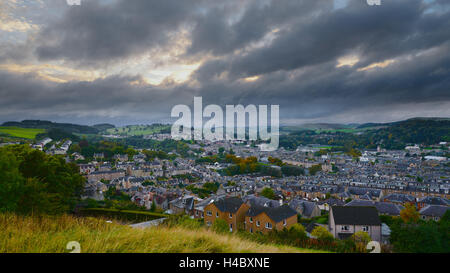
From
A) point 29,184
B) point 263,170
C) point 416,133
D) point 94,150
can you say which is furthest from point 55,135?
point 416,133

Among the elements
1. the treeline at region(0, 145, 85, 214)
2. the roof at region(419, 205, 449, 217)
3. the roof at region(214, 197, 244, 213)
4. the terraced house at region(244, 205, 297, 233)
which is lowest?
the roof at region(419, 205, 449, 217)

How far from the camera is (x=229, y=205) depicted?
21812 mm

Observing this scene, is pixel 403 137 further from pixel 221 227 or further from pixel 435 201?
pixel 221 227

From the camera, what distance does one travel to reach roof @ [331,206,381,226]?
2020 centimetres

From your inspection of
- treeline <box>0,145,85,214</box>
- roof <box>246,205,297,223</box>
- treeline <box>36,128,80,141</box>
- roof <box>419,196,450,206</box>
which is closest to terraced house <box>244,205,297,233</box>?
roof <box>246,205,297,223</box>

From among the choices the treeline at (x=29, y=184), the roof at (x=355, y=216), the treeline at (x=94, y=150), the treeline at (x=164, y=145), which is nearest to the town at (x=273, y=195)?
the roof at (x=355, y=216)

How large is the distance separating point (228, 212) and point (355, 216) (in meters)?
10.7

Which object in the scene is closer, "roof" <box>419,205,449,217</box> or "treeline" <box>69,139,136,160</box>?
"roof" <box>419,205,449,217</box>

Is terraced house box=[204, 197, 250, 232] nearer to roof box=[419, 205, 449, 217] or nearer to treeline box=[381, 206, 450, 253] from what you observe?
treeline box=[381, 206, 450, 253]

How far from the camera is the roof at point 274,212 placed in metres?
20.0

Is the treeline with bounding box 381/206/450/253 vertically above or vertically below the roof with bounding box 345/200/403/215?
above
